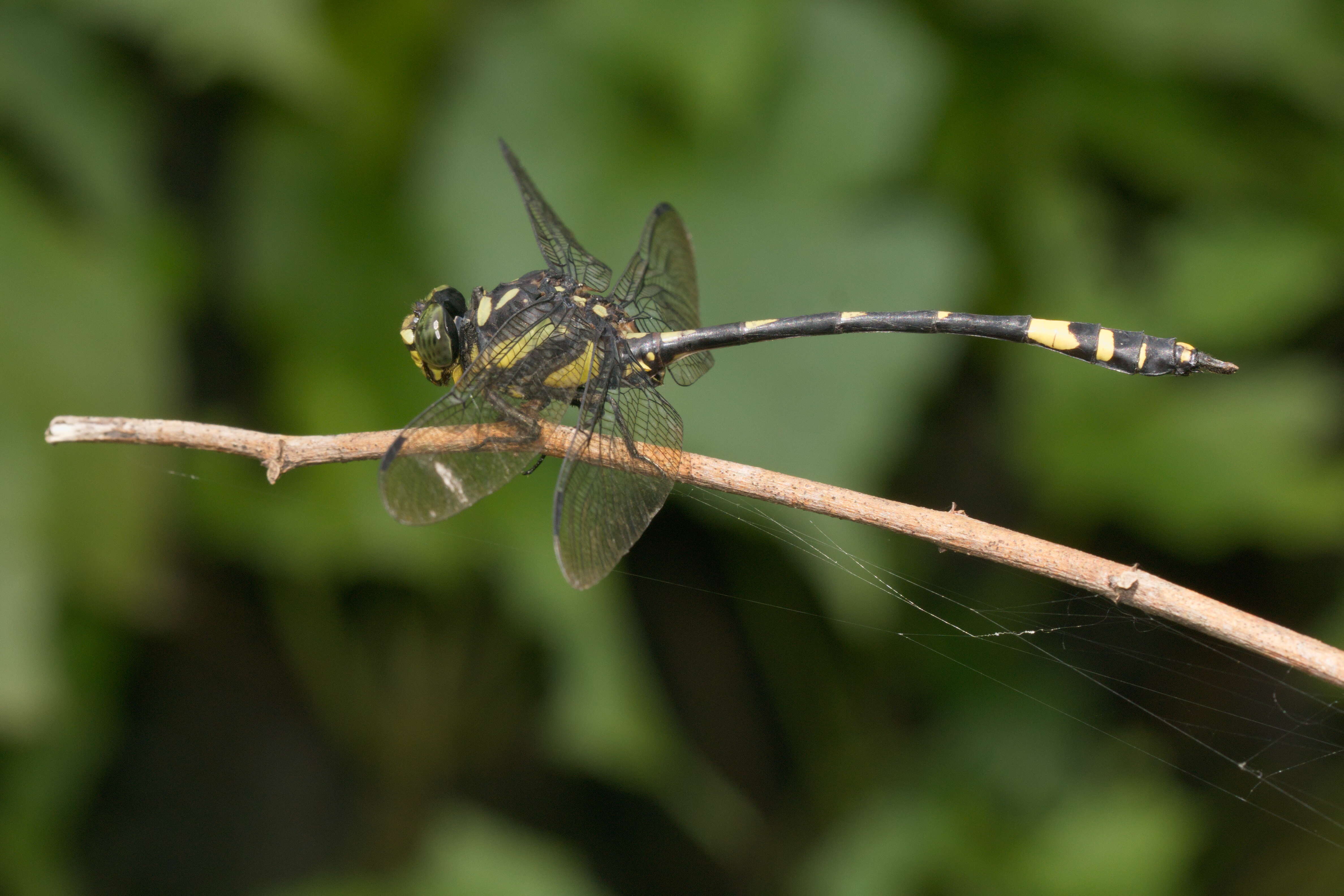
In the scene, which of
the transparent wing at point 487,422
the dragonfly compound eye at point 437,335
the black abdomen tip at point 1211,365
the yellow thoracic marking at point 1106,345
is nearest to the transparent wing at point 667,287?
the transparent wing at point 487,422

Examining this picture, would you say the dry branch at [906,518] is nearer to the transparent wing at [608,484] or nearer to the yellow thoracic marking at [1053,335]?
the transparent wing at [608,484]

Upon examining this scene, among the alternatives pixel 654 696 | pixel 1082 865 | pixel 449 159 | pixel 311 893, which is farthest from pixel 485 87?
pixel 1082 865

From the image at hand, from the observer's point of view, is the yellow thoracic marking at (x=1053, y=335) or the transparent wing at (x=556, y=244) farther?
the transparent wing at (x=556, y=244)

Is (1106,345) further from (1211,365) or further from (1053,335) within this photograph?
(1211,365)

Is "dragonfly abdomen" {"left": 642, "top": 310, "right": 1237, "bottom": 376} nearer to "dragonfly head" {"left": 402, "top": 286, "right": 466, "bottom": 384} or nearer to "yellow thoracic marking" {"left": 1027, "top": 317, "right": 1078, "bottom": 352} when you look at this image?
"yellow thoracic marking" {"left": 1027, "top": 317, "right": 1078, "bottom": 352}

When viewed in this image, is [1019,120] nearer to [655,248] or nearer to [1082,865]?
[655,248]

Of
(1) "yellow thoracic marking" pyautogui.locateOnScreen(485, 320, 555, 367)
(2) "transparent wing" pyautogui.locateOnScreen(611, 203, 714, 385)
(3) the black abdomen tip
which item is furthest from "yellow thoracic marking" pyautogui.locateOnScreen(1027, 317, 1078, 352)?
(1) "yellow thoracic marking" pyautogui.locateOnScreen(485, 320, 555, 367)
